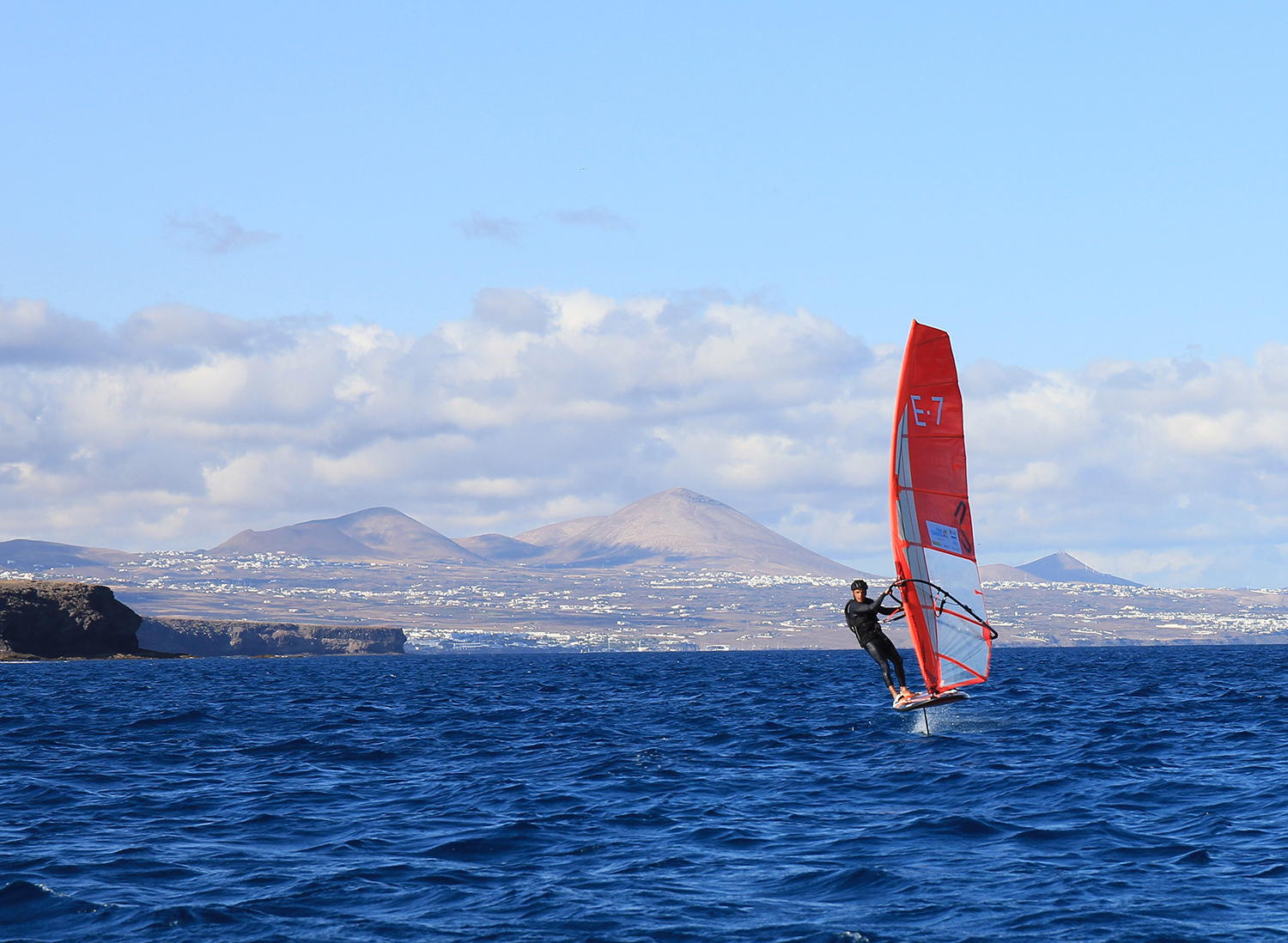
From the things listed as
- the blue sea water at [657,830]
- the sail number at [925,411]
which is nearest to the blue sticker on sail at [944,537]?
the sail number at [925,411]

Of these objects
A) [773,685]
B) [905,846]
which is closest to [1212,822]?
[905,846]

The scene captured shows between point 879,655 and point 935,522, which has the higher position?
point 935,522

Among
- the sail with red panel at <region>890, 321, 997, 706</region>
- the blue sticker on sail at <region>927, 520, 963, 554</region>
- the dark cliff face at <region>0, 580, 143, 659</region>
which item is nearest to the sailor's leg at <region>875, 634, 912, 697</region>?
the sail with red panel at <region>890, 321, 997, 706</region>

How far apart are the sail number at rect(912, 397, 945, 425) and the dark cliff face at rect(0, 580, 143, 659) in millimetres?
156194

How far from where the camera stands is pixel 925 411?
25.9 meters

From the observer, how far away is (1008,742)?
109ft

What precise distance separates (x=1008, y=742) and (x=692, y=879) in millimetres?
18150

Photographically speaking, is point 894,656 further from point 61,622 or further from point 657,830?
point 61,622

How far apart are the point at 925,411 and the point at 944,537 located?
2820 millimetres

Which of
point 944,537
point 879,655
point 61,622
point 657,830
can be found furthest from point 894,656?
point 61,622

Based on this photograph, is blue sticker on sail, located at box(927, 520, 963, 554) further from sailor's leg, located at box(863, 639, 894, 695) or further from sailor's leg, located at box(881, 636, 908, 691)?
sailor's leg, located at box(863, 639, 894, 695)

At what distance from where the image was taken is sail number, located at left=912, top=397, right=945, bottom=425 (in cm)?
2575

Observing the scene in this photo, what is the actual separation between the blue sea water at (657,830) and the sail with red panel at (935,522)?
8.88ft

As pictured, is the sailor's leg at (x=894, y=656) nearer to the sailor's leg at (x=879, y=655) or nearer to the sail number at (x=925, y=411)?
the sailor's leg at (x=879, y=655)
